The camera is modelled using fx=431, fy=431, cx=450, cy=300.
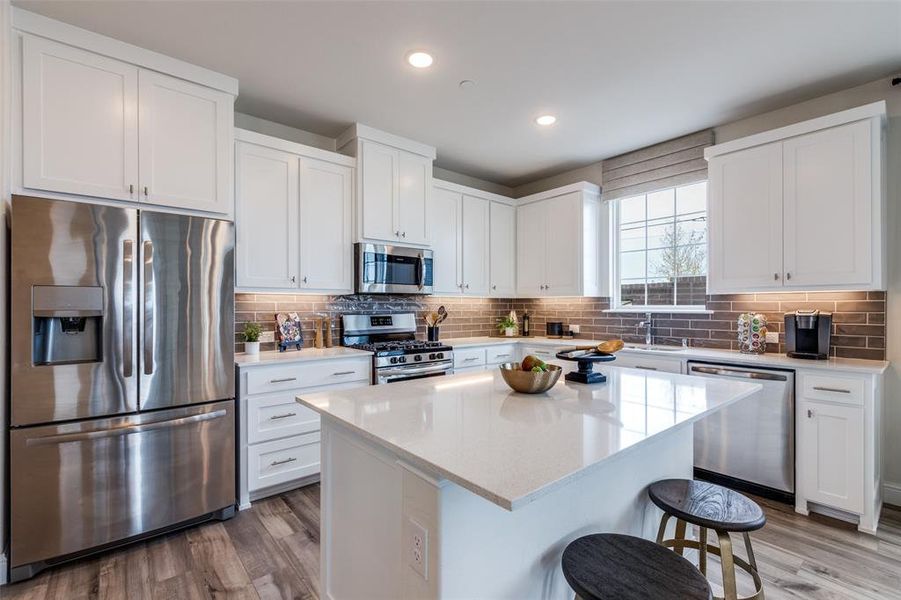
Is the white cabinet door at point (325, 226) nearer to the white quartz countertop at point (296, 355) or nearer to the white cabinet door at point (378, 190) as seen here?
the white cabinet door at point (378, 190)

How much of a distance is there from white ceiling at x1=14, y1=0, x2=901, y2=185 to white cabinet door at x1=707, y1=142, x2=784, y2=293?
44 cm

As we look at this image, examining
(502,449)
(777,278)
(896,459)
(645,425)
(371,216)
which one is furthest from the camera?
(371,216)

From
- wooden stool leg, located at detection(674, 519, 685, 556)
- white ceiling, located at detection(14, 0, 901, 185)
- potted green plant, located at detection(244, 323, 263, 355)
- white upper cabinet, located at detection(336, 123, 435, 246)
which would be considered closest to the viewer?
wooden stool leg, located at detection(674, 519, 685, 556)

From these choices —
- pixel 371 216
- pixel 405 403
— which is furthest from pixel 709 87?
pixel 405 403

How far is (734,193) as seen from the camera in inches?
124

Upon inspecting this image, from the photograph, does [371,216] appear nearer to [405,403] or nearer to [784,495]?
[405,403]

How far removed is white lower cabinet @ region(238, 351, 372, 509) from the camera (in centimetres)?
272

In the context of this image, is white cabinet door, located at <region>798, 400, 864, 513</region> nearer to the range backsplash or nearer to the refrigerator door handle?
the range backsplash

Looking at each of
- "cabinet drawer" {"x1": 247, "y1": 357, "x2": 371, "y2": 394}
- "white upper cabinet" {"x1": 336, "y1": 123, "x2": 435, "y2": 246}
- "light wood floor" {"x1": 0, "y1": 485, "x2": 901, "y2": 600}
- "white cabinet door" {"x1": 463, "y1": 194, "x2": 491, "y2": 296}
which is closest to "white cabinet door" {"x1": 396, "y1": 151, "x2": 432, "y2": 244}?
"white upper cabinet" {"x1": 336, "y1": 123, "x2": 435, "y2": 246}

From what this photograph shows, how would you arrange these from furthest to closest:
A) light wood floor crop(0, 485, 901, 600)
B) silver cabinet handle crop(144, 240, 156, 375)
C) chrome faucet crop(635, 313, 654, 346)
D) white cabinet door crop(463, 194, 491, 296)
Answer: white cabinet door crop(463, 194, 491, 296) < chrome faucet crop(635, 313, 654, 346) < silver cabinet handle crop(144, 240, 156, 375) < light wood floor crop(0, 485, 901, 600)

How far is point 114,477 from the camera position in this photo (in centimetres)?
218

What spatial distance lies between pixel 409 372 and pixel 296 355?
2.89 ft

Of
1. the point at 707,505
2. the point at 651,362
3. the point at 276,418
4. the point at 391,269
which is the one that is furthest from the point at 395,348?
the point at 707,505

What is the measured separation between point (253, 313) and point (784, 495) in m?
3.84
